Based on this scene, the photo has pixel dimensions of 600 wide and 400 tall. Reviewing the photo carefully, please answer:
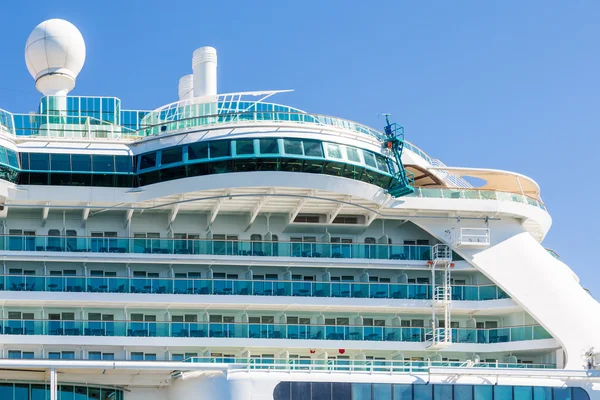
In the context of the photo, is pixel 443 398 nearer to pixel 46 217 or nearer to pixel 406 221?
pixel 406 221

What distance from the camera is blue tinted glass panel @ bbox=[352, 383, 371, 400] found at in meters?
48.7

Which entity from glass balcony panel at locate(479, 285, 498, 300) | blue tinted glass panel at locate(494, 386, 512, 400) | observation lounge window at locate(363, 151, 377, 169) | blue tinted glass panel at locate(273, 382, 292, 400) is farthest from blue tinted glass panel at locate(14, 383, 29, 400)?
glass balcony panel at locate(479, 285, 498, 300)

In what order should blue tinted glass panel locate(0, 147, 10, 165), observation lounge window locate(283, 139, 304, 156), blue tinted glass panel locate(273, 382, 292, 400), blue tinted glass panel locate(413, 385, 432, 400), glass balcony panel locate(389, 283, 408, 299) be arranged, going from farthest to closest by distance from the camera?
glass balcony panel locate(389, 283, 408, 299)
observation lounge window locate(283, 139, 304, 156)
blue tinted glass panel locate(0, 147, 10, 165)
blue tinted glass panel locate(413, 385, 432, 400)
blue tinted glass panel locate(273, 382, 292, 400)

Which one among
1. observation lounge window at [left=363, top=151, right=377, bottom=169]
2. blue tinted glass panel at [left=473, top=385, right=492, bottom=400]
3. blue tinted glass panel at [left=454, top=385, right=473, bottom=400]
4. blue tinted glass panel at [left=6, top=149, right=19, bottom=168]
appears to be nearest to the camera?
blue tinted glass panel at [left=454, top=385, right=473, bottom=400]

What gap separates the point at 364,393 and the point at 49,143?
17354 mm

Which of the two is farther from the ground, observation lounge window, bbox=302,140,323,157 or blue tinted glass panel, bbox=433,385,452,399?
observation lounge window, bbox=302,140,323,157

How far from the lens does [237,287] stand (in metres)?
53.8

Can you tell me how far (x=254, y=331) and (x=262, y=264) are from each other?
3.10 m

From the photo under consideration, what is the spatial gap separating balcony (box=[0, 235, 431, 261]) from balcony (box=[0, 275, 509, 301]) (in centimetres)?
142

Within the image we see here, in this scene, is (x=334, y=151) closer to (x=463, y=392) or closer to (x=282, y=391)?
(x=282, y=391)

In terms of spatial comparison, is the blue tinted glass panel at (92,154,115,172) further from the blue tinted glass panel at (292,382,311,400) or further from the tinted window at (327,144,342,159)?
the blue tinted glass panel at (292,382,311,400)

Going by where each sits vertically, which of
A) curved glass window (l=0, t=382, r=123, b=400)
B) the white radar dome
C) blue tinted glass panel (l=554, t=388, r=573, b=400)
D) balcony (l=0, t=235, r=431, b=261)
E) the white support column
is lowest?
blue tinted glass panel (l=554, t=388, r=573, b=400)

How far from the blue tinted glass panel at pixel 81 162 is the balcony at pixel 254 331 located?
6721mm

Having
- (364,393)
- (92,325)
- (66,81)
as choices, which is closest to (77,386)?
(92,325)
